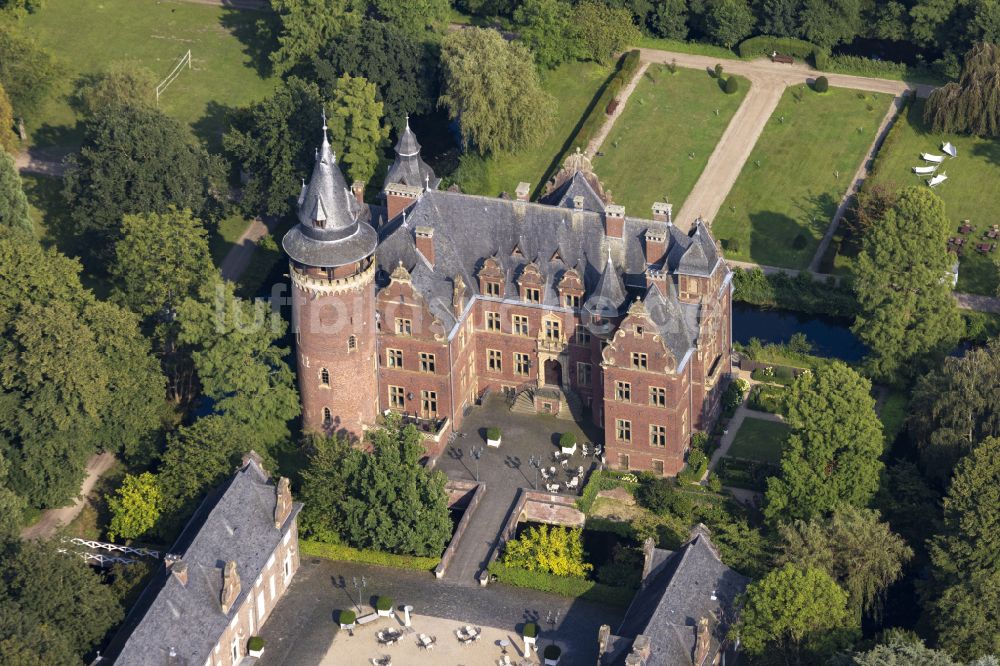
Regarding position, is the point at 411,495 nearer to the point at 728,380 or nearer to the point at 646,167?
the point at 728,380

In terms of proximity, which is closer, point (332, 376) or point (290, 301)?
point (332, 376)

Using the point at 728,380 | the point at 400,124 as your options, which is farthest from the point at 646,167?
the point at 728,380

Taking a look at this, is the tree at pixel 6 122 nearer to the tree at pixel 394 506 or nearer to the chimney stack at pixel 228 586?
the tree at pixel 394 506

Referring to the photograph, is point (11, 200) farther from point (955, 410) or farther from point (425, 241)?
point (955, 410)

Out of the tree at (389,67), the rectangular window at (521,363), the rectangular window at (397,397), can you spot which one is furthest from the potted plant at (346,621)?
the tree at (389,67)

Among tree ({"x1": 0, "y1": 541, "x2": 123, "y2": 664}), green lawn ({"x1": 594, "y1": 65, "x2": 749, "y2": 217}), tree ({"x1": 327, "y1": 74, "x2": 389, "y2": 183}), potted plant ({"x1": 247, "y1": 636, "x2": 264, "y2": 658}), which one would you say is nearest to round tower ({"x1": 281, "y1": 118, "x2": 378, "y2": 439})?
potted plant ({"x1": 247, "y1": 636, "x2": 264, "y2": 658})
